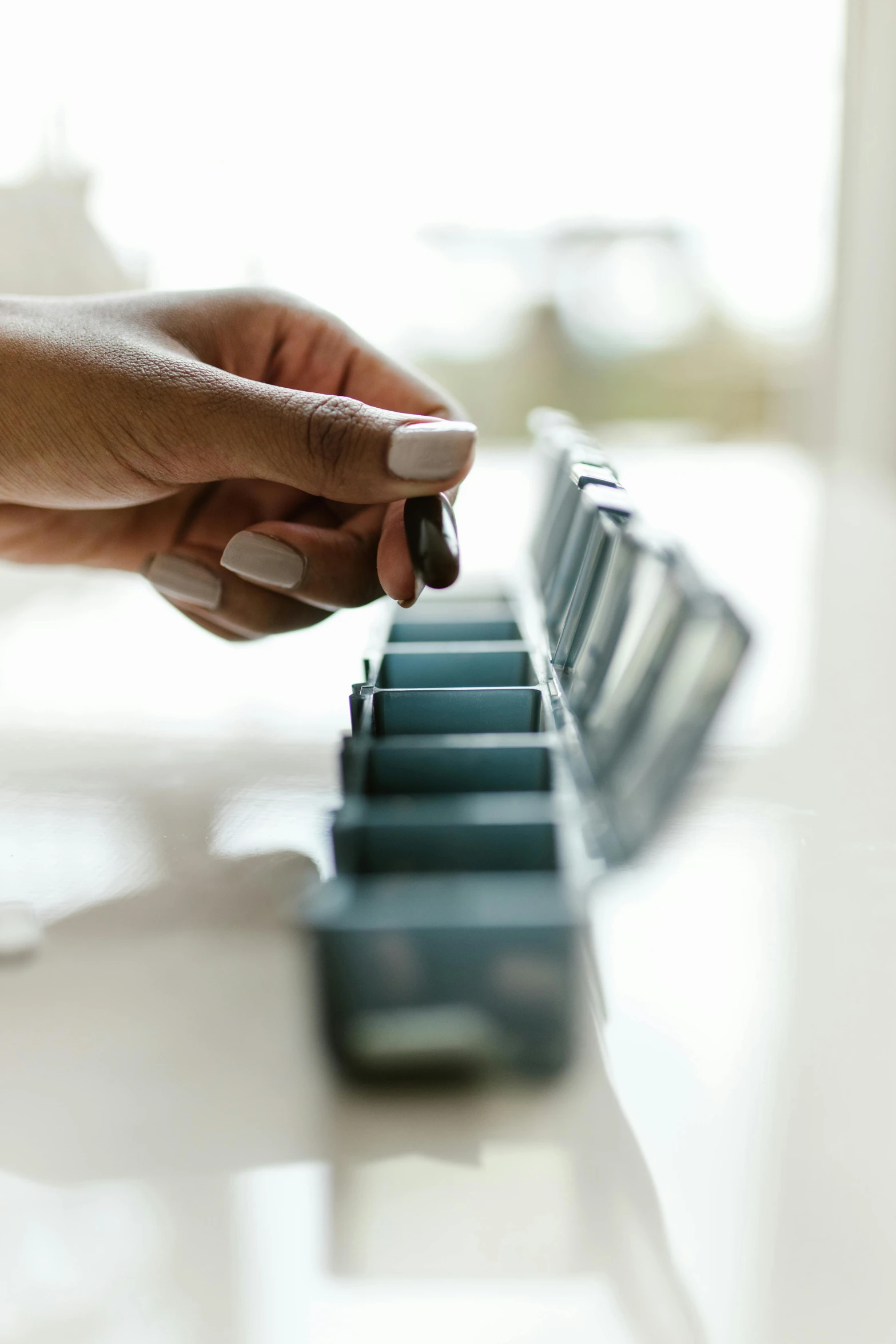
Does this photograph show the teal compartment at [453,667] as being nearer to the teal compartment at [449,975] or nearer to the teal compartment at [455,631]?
the teal compartment at [455,631]

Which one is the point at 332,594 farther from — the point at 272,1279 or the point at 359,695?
the point at 272,1279

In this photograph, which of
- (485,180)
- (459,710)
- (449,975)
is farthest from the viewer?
(485,180)

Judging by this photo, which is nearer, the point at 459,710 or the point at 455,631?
the point at 459,710

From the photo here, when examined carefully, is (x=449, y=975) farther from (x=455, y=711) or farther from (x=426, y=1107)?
(x=455, y=711)

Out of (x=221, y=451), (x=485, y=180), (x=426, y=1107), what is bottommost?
(x=426, y=1107)

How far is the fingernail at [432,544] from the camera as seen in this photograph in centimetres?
40

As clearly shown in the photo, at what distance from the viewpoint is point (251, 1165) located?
0.25m

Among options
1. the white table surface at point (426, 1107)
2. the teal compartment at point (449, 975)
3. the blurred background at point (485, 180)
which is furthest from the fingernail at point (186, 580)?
the blurred background at point (485, 180)

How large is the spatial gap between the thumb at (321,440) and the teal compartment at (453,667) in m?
0.07

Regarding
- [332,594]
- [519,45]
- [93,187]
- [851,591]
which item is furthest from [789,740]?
[519,45]

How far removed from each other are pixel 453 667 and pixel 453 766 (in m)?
0.11

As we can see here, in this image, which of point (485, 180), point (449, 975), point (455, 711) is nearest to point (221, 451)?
point (455, 711)

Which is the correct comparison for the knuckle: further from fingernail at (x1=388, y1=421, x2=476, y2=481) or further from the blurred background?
the blurred background

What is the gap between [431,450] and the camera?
42cm
